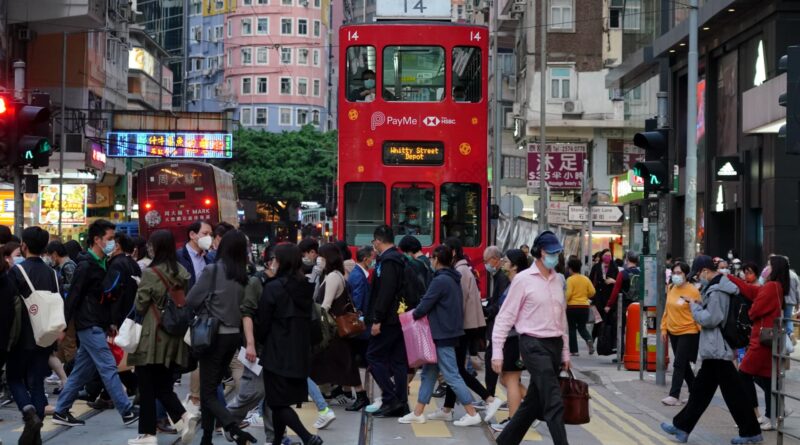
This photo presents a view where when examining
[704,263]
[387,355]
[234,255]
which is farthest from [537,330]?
[387,355]

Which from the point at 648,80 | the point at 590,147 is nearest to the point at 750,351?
the point at 648,80

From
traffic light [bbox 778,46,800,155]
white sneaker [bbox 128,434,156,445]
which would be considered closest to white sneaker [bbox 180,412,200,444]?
white sneaker [bbox 128,434,156,445]

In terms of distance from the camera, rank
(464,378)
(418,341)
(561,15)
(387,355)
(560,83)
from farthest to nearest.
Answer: (561,15) < (560,83) < (464,378) < (387,355) < (418,341)

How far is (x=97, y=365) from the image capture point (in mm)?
11852

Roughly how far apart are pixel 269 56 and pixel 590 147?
55.3 m

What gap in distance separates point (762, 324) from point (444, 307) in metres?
2.83

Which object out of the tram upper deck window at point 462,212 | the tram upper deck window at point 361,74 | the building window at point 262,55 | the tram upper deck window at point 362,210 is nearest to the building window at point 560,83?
the tram upper deck window at point 462,212

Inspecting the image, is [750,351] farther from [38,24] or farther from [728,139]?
[38,24]

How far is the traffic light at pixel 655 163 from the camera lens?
16531 millimetres

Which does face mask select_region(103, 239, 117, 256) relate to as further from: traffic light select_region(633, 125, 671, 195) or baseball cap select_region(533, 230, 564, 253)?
traffic light select_region(633, 125, 671, 195)

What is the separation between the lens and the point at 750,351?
40.2ft

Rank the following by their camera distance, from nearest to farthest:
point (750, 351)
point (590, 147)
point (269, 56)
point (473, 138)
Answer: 1. point (750, 351)
2. point (473, 138)
3. point (590, 147)
4. point (269, 56)

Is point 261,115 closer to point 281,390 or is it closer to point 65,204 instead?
point 65,204

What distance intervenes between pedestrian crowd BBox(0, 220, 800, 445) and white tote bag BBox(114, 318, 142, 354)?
0.01 m
